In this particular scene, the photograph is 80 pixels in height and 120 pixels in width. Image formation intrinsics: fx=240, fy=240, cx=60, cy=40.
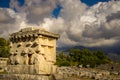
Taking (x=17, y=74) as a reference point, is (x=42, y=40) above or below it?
above

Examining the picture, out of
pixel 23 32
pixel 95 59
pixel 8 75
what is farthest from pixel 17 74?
pixel 95 59

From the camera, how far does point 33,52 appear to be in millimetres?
15320

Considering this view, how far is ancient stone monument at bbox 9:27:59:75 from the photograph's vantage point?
49.5 ft

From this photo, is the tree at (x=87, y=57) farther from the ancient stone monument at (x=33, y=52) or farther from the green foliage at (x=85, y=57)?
the ancient stone monument at (x=33, y=52)

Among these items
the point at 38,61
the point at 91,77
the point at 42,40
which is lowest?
the point at 91,77

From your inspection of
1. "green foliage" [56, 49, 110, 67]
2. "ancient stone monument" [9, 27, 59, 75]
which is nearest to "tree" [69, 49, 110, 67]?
"green foliage" [56, 49, 110, 67]

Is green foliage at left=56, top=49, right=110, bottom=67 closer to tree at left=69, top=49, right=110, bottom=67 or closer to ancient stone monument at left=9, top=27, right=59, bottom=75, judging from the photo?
tree at left=69, top=49, right=110, bottom=67

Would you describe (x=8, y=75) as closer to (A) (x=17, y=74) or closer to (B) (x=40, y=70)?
(A) (x=17, y=74)

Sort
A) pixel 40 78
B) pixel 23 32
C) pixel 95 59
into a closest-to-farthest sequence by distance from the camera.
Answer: pixel 40 78
pixel 23 32
pixel 95 59

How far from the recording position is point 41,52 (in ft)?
50.1

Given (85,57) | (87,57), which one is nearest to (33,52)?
(85,57)

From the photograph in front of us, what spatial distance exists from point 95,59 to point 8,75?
56.2 meters

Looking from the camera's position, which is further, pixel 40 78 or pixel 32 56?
pixel 32 56

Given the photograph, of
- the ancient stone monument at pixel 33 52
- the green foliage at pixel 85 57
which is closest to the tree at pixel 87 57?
the green foliage at pixel 85 57
